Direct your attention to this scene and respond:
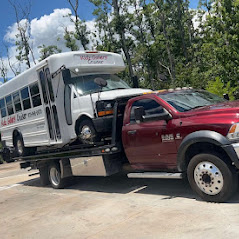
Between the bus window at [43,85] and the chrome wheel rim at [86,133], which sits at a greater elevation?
the bus window at [43,85]

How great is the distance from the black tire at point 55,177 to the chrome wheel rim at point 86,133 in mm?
1900

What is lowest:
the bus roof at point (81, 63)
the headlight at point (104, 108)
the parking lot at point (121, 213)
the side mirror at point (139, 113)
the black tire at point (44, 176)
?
the parking lot at point (121, 213)

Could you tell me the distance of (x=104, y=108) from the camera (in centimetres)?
682

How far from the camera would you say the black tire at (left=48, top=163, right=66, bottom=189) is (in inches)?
342

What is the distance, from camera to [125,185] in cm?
765

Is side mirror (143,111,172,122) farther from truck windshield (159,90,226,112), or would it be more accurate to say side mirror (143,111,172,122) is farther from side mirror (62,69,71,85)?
side mirror (62,69,71,85)

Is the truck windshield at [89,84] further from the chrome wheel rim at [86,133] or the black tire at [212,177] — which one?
the black tire at [212,177]

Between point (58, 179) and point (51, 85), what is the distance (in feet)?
8.64

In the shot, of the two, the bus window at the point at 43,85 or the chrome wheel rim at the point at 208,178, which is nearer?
the chrome wheel rim at the point at 208,178

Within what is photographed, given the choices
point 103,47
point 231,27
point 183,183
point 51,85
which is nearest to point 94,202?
point 183,183

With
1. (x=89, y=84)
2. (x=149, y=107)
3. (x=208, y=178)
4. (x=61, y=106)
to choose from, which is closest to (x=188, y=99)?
(x=149, y=107)

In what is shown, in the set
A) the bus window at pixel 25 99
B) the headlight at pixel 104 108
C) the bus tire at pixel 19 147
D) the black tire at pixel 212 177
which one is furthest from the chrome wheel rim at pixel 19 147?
the black tire at pixel 212 177

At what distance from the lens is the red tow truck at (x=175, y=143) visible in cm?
485

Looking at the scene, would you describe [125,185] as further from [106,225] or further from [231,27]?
[231,27]
